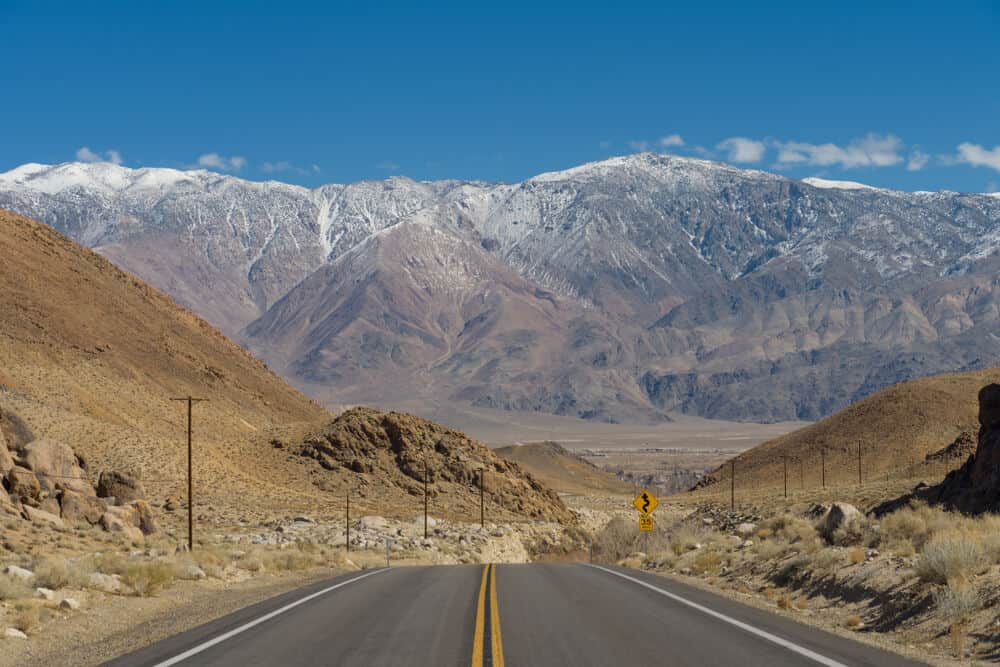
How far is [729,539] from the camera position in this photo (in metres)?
35.3

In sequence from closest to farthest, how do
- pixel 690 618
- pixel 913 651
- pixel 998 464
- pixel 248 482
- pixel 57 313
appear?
1. pixel 913 651
2. pixel 690 618
3. pixel 998 464
4. pixel 248 482
5. pixel 57 313

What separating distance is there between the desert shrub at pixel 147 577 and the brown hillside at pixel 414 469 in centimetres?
5550

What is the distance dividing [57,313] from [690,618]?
270ft

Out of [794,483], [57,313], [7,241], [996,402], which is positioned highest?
[7,241]

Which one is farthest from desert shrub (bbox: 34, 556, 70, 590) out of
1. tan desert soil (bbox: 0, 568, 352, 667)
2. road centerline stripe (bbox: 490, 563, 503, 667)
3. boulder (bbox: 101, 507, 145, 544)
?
boulder (bbox: 101, 507, 145, 544)

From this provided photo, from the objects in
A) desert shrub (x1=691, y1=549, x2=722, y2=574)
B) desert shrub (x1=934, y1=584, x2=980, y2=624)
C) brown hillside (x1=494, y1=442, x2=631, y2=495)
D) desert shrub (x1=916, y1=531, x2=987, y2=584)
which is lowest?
brown hillside (x1=494, y1=442, x2=631, y2=495)

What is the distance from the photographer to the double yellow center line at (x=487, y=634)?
1397 centimetres

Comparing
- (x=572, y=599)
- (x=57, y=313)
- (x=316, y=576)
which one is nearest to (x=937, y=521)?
(x=572, y=599)

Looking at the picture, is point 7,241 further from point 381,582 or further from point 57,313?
point 381,582

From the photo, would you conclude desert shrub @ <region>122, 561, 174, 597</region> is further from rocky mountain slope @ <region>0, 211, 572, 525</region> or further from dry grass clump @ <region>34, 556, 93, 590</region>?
rocky mountain slope @ <region>0, 211, 572, 525</region>

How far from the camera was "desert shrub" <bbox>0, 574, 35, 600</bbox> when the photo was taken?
1886 centimetres

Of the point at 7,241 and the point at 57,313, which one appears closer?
the point at 57,313

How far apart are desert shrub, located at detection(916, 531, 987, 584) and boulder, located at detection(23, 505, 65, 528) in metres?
27.1

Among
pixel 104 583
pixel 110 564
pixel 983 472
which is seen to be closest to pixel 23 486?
pixel 110 564
